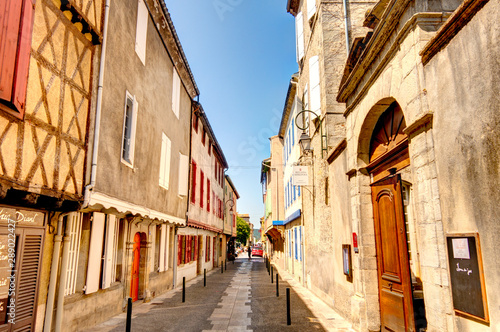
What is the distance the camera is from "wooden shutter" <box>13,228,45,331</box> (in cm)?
499

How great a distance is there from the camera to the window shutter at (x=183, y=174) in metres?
13.6

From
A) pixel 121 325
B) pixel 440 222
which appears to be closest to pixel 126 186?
pixel 121 325

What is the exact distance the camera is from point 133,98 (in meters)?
8.59

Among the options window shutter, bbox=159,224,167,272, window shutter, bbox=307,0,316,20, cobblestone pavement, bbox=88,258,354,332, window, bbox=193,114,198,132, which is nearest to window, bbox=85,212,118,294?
cobblestone pavement, bbox=88,258,354,332

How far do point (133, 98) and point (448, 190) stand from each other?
7.30 metres

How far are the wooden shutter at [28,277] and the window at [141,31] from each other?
17.7 ft

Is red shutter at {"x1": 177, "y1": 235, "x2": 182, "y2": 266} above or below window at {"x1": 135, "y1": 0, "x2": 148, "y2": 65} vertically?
below

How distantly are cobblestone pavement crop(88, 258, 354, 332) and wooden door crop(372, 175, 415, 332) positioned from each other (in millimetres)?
1428

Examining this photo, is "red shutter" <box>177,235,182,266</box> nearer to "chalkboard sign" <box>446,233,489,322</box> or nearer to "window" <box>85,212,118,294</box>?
"window" <box>85,212,118,294</box>

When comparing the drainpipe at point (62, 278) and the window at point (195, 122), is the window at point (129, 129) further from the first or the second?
the window at point (195, 122)

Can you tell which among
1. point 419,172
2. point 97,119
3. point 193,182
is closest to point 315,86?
point 97,119

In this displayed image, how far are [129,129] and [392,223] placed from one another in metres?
6.32

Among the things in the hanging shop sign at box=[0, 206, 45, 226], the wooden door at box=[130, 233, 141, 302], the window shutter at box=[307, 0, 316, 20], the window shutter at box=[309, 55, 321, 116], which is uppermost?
the window shutter at box=[307, 0, 316, 20]

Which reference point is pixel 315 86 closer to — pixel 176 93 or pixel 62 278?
pixel 176 93
